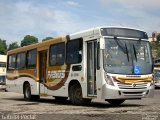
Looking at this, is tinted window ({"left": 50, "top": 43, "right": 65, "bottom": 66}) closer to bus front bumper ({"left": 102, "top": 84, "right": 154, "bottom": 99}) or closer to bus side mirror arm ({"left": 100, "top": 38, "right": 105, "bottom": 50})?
bus side mirror arm ({"left": 100, "top": 38, "right": 105, "bottom": 50})

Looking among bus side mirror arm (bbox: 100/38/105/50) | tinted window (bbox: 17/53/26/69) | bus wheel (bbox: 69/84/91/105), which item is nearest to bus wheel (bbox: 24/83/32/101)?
tinted window (bbox: 17/53/26/69)

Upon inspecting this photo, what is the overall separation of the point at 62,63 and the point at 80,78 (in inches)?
74.6

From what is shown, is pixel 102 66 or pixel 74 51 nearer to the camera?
pixel 102 66

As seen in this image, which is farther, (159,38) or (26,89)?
(159,38)

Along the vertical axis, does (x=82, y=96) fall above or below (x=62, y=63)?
below

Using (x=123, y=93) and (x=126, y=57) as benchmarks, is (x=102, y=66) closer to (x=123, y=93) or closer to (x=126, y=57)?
(x=126, y=57)

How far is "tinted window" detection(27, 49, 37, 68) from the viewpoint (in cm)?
2168

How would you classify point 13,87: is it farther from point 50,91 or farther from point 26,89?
point 50,91

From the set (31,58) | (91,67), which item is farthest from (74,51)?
(31,58)

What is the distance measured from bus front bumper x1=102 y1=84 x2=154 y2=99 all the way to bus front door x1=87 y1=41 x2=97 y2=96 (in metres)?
0.91

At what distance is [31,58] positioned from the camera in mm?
22125

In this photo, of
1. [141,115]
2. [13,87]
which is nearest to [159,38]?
[13,87]

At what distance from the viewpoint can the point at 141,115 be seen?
11.8 m

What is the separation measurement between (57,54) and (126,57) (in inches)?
170
